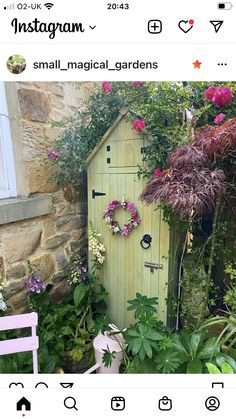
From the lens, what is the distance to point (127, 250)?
1313 mm

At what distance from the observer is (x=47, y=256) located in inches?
54.2

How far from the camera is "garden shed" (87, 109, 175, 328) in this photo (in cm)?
121
